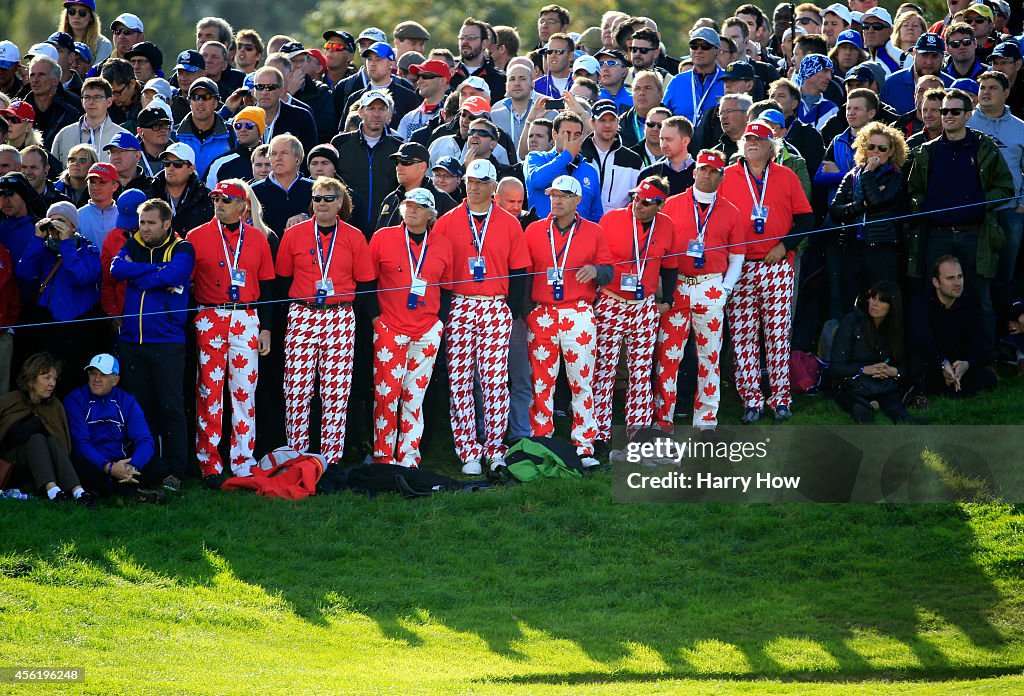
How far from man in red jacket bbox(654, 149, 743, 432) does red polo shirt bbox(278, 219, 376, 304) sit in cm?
274

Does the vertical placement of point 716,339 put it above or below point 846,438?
above

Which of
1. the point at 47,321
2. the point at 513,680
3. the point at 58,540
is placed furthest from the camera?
the point at 47,321

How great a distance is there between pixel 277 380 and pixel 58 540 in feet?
8.31

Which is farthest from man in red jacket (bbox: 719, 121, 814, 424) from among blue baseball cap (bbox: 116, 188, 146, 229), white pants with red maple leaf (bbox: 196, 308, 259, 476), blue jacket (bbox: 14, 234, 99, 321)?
blue jacket (bbox: 14, 234, 99, 321)

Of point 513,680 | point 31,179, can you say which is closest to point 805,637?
point 513,680

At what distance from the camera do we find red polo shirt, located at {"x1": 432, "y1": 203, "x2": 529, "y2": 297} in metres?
13.4

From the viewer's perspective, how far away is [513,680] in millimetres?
10070

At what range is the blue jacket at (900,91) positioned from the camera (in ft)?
53.9

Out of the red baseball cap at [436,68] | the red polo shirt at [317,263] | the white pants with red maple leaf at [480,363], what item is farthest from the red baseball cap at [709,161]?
the red baseball cap at [436,68]

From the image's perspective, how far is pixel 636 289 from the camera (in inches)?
535

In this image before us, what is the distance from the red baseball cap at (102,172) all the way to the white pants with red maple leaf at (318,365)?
1.87m

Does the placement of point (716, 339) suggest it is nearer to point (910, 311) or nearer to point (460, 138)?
point (910, 311)

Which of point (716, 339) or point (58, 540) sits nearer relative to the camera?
point (58, 540)

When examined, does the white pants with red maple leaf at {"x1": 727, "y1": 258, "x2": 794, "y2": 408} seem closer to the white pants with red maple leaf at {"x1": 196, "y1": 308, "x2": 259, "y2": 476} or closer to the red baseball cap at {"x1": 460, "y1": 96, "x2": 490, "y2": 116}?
the red baseball cap at {"x1": 460, "y1": 96, "x2": 490, "y2": 116}
